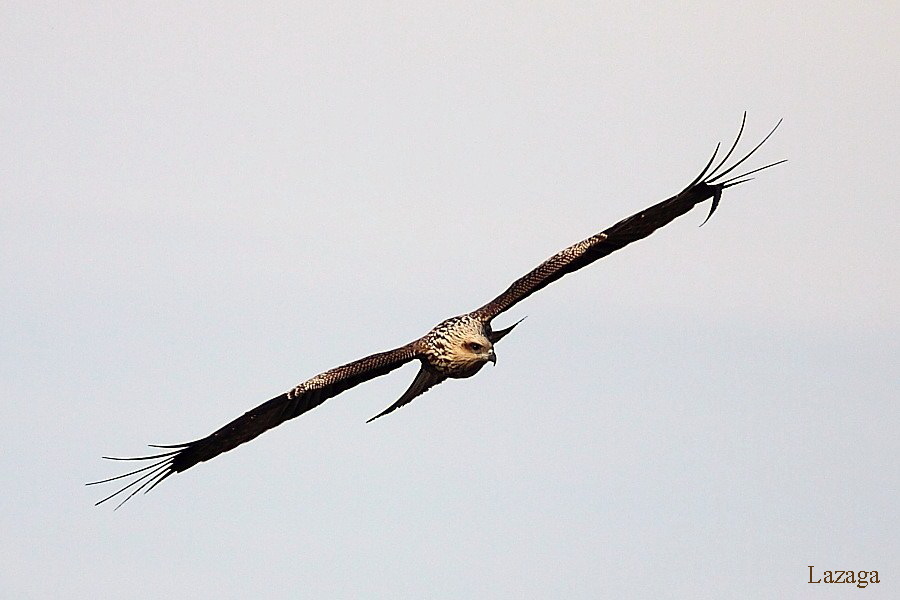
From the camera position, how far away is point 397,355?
19.6 metres

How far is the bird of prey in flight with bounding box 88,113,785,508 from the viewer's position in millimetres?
19281

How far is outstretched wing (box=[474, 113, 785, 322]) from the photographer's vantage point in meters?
20.2

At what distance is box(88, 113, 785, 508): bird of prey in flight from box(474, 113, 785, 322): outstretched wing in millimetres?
15

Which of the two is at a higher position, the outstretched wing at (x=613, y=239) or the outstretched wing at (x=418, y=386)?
the outstretched wing at (x=613, y=239)

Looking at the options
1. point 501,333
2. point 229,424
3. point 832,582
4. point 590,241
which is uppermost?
point 590,241

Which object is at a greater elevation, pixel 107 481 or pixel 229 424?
pixel 229 424

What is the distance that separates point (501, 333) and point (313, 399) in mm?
2829

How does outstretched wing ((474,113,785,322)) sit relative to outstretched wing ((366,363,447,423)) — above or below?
above

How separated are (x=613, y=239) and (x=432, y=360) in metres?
3.37

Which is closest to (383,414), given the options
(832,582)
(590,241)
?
(590,241)

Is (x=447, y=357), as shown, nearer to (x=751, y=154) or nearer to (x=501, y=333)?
(x=501, y=333)

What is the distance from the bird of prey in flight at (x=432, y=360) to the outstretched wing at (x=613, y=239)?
0.6 inches

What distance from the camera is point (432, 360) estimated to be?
19500 millimetres

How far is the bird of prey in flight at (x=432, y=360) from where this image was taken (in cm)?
1928
